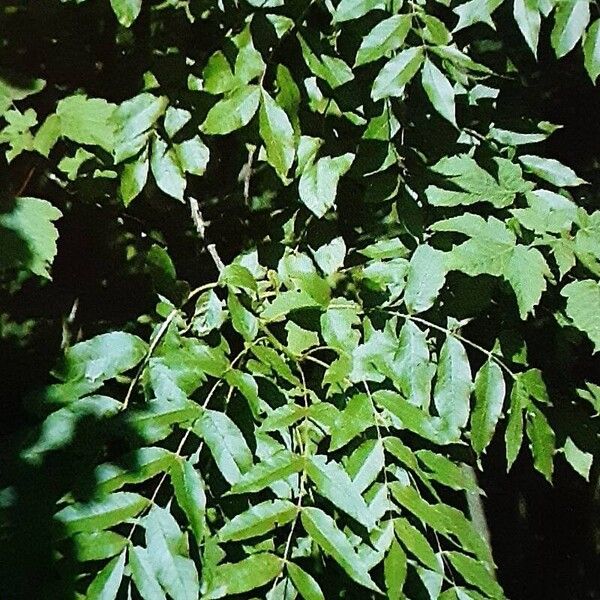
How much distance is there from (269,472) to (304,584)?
17 cm

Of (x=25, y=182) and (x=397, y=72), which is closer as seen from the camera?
(x=397, y=72)

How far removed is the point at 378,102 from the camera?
1583mm

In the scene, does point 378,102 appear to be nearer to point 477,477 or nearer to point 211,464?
point 211,464

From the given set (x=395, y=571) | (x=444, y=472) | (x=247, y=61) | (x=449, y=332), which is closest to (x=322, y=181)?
Result: (x=247, y=61)

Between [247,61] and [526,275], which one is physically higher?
[247,61]

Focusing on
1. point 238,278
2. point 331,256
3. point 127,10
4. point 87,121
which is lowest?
point 331,256

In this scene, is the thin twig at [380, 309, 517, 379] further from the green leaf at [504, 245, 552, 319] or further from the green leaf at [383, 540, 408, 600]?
the green leaf at [383, 540, 408, 600]

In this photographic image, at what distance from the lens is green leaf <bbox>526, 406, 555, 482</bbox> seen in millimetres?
1505

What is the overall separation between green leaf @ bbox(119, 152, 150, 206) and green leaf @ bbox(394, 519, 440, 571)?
73 centimetres

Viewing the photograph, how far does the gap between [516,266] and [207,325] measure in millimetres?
527

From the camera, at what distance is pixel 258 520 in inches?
50.1

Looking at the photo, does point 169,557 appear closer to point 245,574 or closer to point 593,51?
point 245,574

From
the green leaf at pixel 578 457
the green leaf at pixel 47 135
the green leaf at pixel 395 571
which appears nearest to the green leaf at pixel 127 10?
the green leaf at pixel 47 135

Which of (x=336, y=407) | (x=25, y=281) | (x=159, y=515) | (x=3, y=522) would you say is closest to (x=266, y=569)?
(x=159, y=515)
